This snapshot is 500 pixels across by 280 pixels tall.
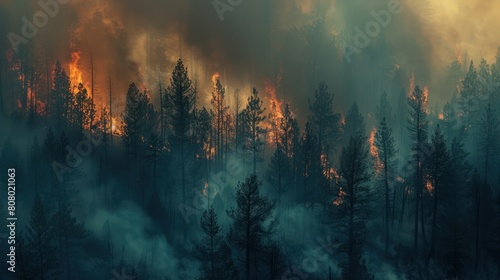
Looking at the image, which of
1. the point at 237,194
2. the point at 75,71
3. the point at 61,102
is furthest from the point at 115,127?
the point at 237,194

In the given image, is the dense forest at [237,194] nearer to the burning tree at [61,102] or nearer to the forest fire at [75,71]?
the burning tree at [61,102]

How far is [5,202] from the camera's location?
159 feet

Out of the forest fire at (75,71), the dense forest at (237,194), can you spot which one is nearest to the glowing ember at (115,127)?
the dense forest at (237,194)

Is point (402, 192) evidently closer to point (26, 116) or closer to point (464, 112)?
point (464, 112)

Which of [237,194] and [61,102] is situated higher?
[61,102]

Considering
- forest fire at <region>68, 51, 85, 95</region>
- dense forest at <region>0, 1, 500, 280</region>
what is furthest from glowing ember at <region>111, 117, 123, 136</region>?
forest fire at <region>68, 51, 85, 95</region>

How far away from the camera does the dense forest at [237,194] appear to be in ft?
139

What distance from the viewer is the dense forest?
139 feet

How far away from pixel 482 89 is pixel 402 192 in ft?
92.0

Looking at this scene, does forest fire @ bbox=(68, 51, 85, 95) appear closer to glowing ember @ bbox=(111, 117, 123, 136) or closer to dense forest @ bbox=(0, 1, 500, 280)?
dense forest @ bbox=(0, 1, 500, 280)

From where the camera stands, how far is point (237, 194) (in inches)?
1599

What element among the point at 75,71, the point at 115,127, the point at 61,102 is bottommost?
the point at 115,127

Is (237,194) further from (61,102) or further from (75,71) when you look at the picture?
(75,71)

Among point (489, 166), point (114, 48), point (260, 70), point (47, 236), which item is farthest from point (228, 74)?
point (47, 236)
